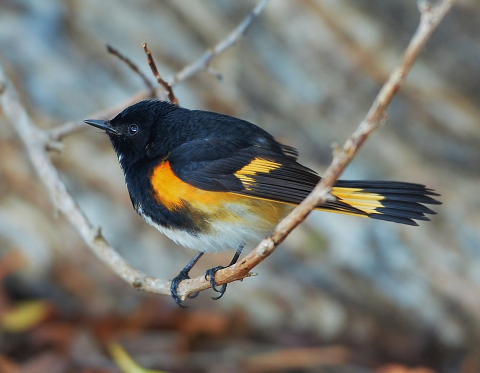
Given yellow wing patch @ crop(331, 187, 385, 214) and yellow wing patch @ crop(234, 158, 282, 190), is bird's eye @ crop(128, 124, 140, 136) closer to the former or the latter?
yellow wing patch @ crop(234, 158, 282, 190)

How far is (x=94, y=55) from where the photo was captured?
13.9 ft

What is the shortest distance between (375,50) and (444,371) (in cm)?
250

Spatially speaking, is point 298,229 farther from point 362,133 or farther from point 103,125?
point 362,133

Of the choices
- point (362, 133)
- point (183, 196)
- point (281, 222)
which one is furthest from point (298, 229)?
point (362, 133)

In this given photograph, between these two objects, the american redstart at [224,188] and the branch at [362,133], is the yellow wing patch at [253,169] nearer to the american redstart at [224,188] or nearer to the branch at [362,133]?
the american redstart at [224,188]

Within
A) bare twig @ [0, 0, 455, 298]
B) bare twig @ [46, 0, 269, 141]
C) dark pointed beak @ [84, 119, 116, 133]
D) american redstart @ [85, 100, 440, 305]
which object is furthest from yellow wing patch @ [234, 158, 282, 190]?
dark pointed beak @ [84, 119, 116, 133]

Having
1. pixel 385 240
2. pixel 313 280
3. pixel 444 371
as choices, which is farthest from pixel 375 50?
pixel 444 371

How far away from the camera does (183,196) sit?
2191mm

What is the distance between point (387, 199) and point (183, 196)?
0.79 metres

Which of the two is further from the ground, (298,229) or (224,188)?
(298,229)

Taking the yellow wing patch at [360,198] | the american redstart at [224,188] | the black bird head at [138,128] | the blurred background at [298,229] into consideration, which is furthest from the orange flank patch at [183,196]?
the blurred background at [298,229]

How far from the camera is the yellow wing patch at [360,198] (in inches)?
82.7

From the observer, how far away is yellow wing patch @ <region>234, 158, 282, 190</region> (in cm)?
219

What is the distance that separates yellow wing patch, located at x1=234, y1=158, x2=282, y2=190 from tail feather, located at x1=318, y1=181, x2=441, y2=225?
10.8 inches
